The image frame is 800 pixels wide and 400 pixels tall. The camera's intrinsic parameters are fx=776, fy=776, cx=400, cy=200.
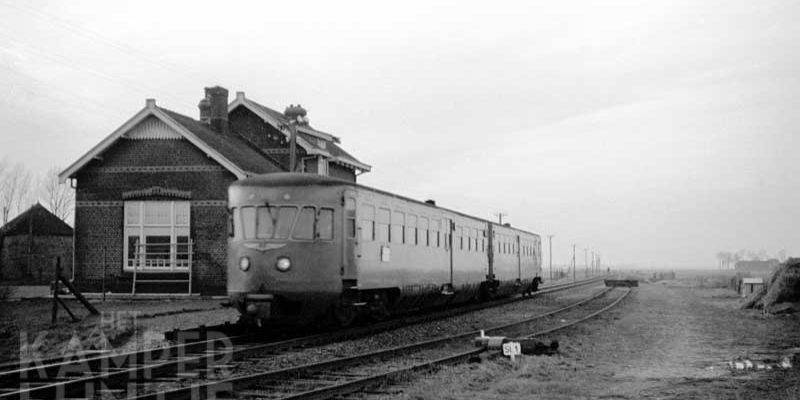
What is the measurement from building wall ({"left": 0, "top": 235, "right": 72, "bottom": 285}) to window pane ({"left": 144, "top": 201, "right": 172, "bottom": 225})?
2394 centimetres

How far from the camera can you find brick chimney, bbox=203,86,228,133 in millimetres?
31203

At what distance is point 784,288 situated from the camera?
76.5 ft

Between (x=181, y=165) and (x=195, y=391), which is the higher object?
(x=181, y=165)

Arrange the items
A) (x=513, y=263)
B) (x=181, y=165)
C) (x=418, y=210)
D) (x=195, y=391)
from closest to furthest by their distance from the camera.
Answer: (x=195, y=391) < (x=418, y=210) < (x=181, y=165) < (x=513, y=263)

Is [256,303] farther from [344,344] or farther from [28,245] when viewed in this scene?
[28,245]

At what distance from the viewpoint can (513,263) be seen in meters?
30.1

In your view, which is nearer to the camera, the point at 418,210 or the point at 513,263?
the point at 418,210

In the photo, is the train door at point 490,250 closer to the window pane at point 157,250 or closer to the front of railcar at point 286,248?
the window pane at point 157,250

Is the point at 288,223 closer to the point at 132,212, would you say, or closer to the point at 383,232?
the point at 383,232

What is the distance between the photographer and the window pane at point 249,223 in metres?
14.1

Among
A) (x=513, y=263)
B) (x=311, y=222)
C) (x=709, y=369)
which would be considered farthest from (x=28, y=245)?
(x=709, y=369)

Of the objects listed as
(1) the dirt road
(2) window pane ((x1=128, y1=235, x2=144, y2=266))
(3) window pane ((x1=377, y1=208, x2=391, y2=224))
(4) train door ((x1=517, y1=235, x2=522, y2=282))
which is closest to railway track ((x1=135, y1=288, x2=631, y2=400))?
(1) the dirt road

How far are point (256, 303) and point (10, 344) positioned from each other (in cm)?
432

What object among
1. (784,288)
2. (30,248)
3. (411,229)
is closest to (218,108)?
(411,229)
